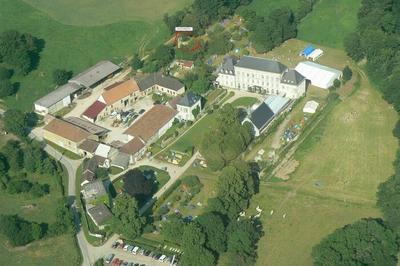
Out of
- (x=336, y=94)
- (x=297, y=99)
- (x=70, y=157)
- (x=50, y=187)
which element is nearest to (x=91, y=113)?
(x=70, y=157)

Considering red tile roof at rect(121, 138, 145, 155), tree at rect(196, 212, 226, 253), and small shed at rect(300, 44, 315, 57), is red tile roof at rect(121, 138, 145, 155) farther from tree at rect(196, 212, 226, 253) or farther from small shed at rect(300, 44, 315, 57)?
small shed at rect(300, 44, 315, 57)

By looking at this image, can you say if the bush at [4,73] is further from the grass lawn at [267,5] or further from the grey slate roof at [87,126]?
the grass lawn at [267,5]

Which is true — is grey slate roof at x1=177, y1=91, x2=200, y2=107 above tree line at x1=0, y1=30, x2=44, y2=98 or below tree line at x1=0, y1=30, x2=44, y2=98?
below

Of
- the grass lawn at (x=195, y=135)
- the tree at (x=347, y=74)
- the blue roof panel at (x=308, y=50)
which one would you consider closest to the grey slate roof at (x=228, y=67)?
the grass lawn at (x=195, y=135)

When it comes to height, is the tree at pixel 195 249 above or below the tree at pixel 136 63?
Result: above

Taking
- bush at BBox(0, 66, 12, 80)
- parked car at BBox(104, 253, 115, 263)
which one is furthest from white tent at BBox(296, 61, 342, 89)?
bush at BBox(0, 66, 12, 80)

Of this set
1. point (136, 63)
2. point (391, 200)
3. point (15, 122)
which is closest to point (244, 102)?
point (136, 63)

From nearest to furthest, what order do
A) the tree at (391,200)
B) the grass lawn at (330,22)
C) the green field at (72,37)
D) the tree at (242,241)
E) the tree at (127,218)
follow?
the tree at (242,241) < the tree at (391,200) < the tree at (127,218) < the green field at (72,37) < the grass lawn at (330,22)
